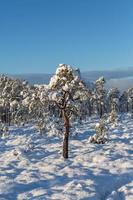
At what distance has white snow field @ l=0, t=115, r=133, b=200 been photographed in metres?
24.7

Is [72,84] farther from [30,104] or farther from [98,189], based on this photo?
[98,189]

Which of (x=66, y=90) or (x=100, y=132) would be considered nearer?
(x=66, y=90)

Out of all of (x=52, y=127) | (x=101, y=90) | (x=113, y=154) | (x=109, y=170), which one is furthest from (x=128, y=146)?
(x=101, y=90)

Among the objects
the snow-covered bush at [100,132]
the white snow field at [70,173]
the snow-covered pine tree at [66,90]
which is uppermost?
the snow-covered pine tree at [66,90]

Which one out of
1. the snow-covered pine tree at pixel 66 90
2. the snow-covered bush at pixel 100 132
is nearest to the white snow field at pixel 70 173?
the snow-covered bush at pixel 100 132

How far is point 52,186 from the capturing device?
2634cm

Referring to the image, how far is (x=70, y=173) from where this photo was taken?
96.0 ft

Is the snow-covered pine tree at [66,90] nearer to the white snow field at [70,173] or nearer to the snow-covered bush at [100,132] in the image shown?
the white snow field at [70,173]

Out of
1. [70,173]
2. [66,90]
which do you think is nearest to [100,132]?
[66,90]

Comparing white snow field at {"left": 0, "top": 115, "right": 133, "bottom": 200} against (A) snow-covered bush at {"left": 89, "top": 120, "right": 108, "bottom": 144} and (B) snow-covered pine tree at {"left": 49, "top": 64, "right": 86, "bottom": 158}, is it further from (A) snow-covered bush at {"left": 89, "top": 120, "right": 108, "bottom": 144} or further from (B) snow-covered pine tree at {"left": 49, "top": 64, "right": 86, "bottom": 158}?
(B) snow-covered pine tree at {"left": 49, "top": 64, "right": 86, "bottom": 158}

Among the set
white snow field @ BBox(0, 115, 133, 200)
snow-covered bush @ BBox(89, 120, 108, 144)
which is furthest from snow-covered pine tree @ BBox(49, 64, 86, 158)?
snow-covered bush @ BBox(89, 120, 108, 144)

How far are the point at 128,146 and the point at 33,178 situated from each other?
624 inches

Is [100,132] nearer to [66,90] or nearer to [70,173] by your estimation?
[66,90]

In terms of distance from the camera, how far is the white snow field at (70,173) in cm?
2470
